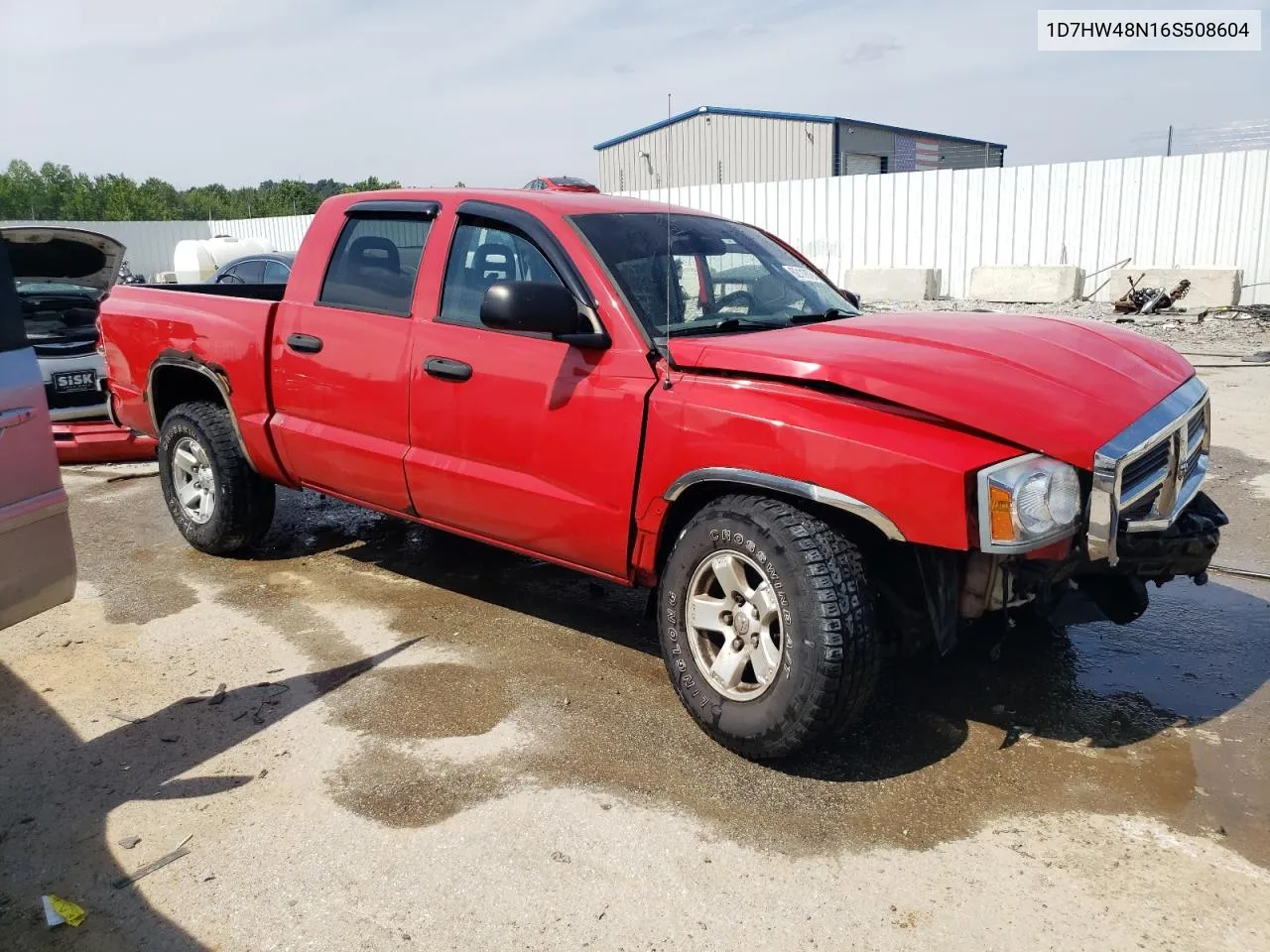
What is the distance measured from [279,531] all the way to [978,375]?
4.74 m

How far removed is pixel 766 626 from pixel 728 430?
0.67 metres

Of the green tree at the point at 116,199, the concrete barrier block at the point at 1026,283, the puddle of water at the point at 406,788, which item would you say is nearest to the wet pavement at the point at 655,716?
the puddle of water at the point at 406,788

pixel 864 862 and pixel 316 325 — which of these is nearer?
pixel 864 862

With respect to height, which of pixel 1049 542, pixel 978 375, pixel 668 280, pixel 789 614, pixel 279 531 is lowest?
pixel 279 531

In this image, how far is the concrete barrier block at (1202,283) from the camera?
15586 millimetres

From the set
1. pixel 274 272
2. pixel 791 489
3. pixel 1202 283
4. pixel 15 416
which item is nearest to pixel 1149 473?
pixel 791 489

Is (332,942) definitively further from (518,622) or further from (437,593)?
(437,593)

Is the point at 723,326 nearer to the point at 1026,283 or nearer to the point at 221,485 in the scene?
the point at 221,485

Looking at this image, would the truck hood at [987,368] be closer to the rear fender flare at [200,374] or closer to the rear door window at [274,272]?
the rear fender flare at [200,374]

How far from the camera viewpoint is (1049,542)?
9.71 ft

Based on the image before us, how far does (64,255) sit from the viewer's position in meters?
7.77

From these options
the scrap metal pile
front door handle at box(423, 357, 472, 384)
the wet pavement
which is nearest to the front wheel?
the wet pavement

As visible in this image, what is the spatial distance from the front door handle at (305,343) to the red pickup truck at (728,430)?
0.01 meters

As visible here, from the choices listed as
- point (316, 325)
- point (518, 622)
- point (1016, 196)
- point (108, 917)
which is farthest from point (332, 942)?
point (1016, 196)
